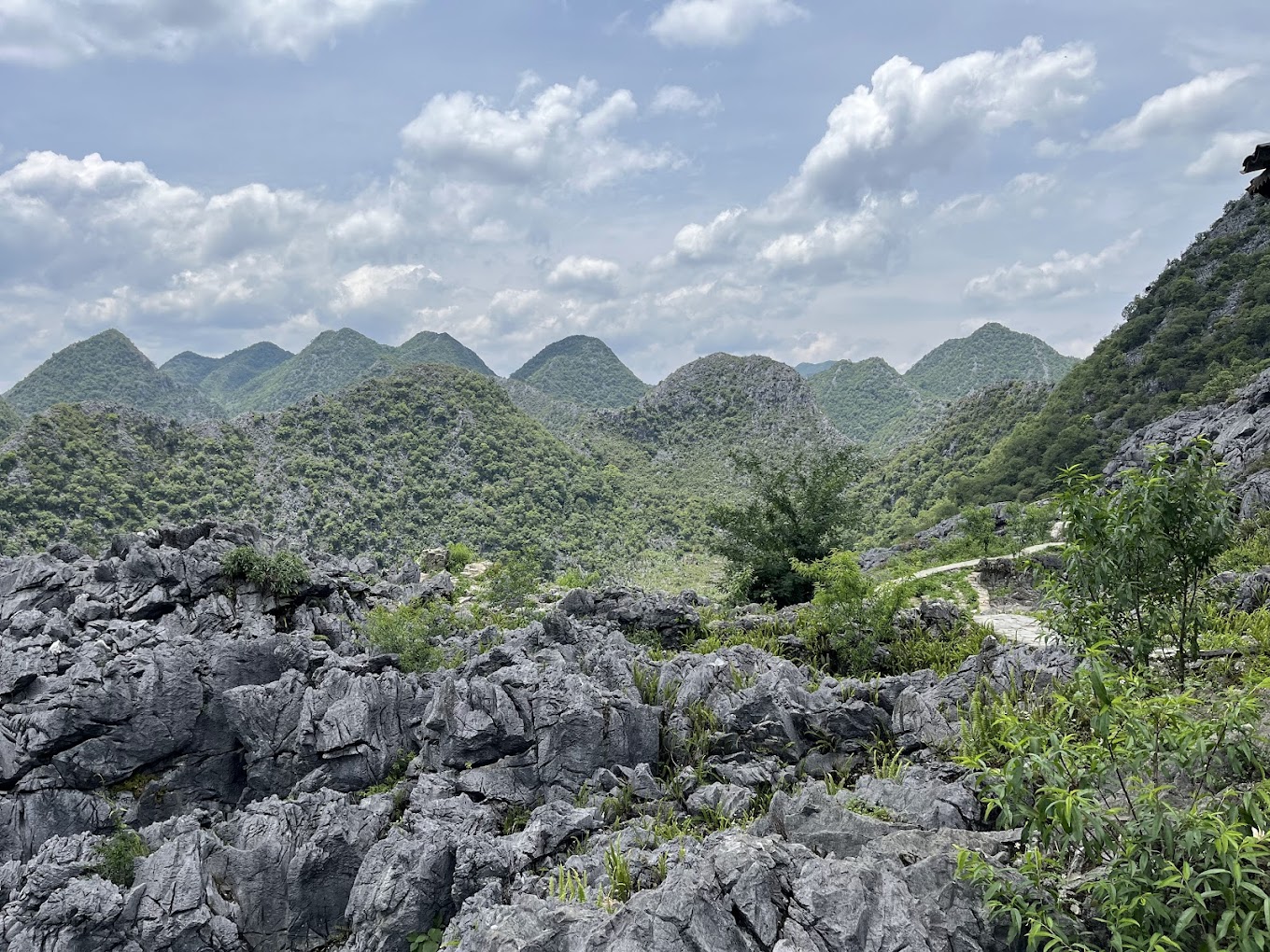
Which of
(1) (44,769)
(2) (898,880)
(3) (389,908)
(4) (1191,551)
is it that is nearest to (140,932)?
(3) (389,908)

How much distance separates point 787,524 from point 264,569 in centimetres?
1618

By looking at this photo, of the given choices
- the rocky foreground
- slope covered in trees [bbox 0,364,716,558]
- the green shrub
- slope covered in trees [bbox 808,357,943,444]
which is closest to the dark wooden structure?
the rocky foreground

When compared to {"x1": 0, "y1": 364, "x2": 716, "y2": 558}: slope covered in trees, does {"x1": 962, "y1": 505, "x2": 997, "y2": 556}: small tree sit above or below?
below

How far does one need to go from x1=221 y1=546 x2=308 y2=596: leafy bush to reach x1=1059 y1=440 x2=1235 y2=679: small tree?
1850 cm

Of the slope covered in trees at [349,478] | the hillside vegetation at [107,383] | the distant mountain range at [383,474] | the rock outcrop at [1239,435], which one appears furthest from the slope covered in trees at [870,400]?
the hillside vegetation at [107,383]

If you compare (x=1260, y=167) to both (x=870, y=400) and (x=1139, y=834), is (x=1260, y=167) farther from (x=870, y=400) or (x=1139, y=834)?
(x=870, y=400)

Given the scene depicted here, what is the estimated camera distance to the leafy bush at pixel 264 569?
59.5 feet

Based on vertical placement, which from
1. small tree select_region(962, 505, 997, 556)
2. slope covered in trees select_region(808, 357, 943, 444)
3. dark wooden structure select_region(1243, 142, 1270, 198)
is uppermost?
slope covered in trees select_region(808, 357, 943, 444)

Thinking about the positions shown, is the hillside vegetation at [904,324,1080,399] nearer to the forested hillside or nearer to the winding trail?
the forested hillside

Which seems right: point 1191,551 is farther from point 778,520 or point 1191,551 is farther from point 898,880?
point 778,520

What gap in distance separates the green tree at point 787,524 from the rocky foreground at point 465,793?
296 inches

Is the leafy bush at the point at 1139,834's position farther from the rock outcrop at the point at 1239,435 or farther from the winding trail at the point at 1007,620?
the rock outcrop at the point at 1239,435

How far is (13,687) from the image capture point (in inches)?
539

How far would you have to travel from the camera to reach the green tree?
22.4m
